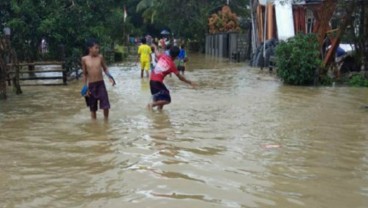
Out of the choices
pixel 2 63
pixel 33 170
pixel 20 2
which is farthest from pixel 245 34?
pixel 33 170

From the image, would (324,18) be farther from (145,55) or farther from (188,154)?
(188,154)

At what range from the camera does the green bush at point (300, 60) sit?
1723 cm

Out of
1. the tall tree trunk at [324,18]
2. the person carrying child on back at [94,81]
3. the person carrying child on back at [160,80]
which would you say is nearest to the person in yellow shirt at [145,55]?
the tall tree trunk at [324,18]

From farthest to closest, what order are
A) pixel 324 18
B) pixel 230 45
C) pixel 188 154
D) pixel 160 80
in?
pixel 230 45 → pixel 324 18 → pixel 160 80 → pixel 188 154

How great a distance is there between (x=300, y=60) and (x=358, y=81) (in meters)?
2.02

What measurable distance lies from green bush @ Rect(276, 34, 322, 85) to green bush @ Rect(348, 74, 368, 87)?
4.19ft

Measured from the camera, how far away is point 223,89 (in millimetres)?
16281

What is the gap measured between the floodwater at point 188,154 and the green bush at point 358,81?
3886mm

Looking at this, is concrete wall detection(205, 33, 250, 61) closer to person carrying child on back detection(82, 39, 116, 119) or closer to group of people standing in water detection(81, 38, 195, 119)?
group of people standing in water detection(81, 38, 195, 119)

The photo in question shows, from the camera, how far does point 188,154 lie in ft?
23.8

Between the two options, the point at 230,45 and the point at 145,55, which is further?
the point at 230,45

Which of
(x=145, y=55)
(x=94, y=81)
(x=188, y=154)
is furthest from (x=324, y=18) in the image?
(x=188, y=154)

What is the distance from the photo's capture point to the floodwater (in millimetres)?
5336

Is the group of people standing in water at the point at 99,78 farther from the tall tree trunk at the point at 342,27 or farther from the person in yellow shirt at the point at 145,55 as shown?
the person in yellow shirt at the point at 145,55
